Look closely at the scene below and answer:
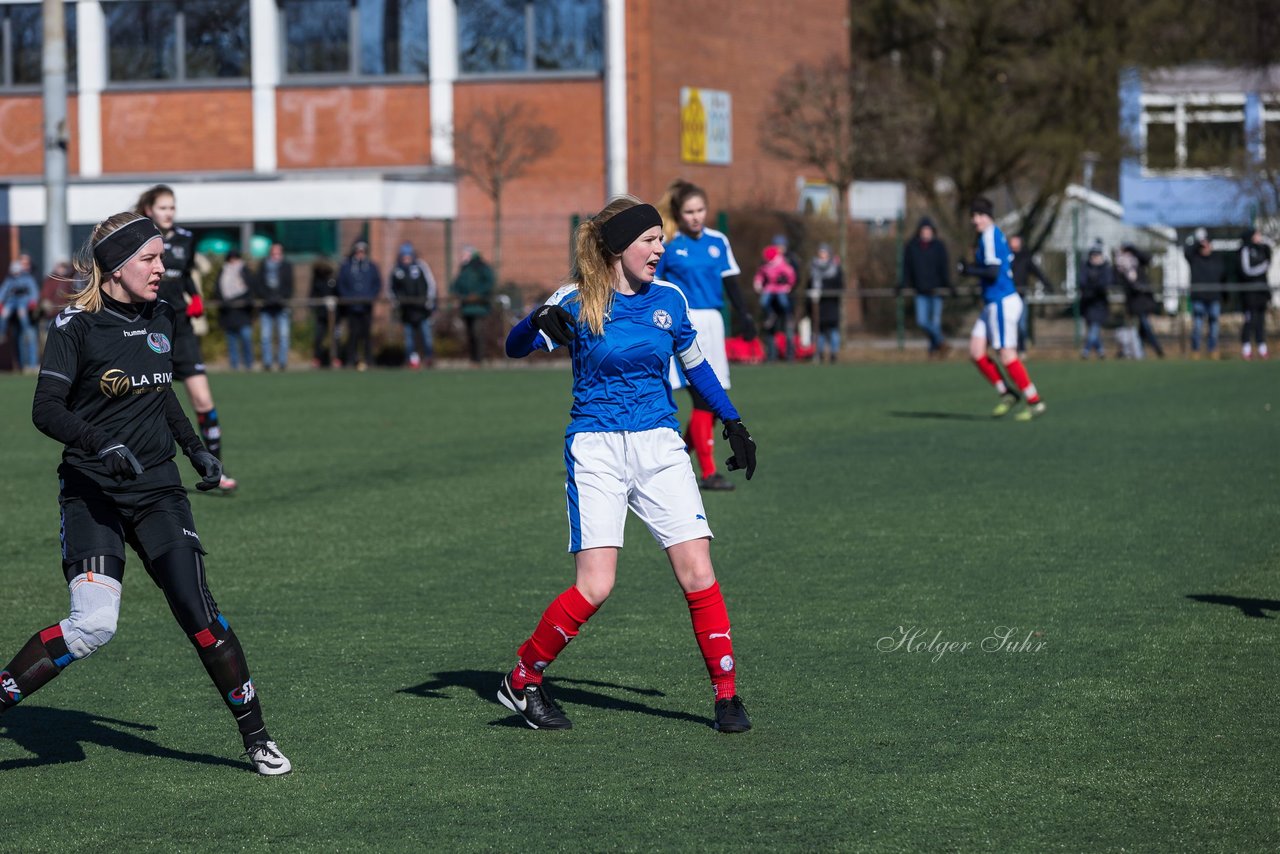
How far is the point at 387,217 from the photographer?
35688 mm

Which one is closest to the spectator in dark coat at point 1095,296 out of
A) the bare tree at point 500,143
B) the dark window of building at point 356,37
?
the bare tree at point 500,143

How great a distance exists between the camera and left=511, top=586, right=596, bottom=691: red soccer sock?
667 cm

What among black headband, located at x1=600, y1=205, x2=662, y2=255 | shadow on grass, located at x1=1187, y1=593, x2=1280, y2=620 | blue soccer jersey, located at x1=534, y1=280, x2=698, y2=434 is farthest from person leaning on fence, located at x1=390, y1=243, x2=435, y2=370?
black headband, located at x1=600, y1=205, x2=662, y2=255

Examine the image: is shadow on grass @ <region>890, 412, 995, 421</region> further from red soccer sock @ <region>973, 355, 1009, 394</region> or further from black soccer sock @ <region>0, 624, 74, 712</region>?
black soccer sock @ <region>0, 624, 74, 712</region>

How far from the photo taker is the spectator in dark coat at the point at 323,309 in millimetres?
31703

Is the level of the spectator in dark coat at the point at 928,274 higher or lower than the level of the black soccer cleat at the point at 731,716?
higher

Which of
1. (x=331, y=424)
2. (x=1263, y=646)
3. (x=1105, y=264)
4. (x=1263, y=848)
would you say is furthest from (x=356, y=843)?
(x=1105, y=264)

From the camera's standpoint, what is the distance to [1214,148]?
124ft

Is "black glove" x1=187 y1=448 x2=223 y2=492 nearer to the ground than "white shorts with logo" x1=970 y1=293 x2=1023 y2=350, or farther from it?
nearer to the ground

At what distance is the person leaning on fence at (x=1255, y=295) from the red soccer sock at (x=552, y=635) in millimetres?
24238

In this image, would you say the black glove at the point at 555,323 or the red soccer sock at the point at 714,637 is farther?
the red soccer sock at the point at 714,637

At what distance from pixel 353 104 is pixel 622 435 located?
33.0m

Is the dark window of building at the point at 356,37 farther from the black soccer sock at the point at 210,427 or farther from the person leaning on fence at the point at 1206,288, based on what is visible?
the black soccer sock at the point at 210,427

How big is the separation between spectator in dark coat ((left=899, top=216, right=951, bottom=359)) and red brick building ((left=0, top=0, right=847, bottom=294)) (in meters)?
8.35
